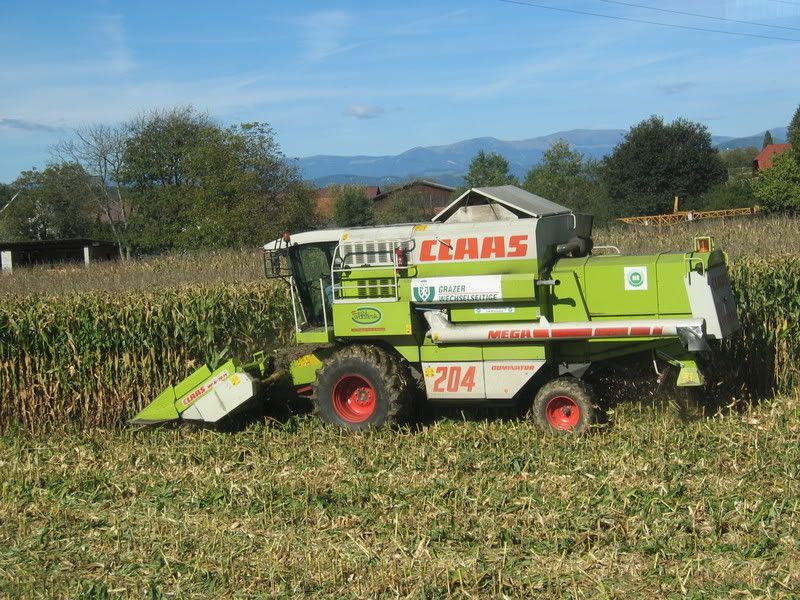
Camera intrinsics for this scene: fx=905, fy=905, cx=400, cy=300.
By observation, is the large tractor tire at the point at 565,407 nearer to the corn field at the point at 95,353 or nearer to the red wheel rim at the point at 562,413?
the red wheel rim at the point at 562,413

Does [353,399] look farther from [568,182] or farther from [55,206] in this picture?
[55,206]

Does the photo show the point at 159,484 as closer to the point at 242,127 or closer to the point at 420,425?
the point at 420,425

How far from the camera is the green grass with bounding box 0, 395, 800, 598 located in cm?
530

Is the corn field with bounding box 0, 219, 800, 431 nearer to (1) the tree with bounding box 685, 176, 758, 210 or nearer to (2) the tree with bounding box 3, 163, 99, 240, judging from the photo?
(1) the tree with bounding box 685, 176, 758, 210

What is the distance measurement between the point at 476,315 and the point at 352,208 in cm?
4703

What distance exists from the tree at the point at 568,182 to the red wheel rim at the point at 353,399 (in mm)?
31627

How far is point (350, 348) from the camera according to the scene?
9414 mm

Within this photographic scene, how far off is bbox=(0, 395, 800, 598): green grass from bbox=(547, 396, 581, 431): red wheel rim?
0.73 feet

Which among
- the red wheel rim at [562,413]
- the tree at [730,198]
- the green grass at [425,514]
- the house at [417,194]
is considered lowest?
the green grass at [425,514]

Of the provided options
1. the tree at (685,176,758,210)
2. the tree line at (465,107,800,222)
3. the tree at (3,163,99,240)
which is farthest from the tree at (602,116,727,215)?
the tree at (3,163,99,240)

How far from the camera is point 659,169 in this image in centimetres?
4731

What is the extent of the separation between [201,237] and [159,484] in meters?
29.8

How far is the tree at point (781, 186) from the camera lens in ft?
120

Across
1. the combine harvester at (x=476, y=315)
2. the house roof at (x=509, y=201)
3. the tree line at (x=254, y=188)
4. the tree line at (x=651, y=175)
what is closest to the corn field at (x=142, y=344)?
the combine harvester at (x=476, y=315)
